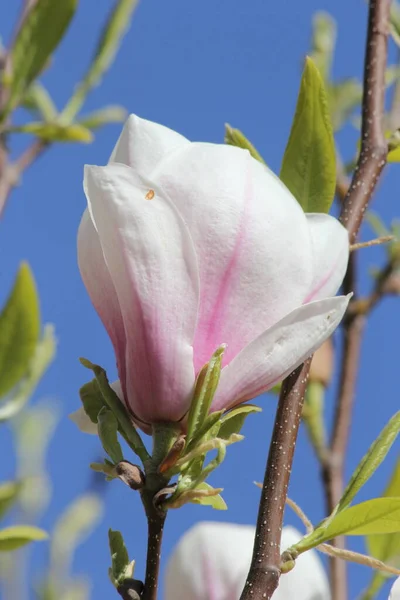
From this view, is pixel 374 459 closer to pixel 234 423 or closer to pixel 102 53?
pixel 234 423

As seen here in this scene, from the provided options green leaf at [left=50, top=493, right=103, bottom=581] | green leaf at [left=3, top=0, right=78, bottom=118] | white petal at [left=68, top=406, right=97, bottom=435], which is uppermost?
green leaf at [left=3, top=0, right=78, bottom=118]

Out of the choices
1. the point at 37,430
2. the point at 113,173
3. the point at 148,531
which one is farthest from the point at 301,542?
the point at 37,430

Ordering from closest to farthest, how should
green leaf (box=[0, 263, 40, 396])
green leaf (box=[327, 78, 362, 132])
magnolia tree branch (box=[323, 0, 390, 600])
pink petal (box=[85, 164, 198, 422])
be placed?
pink petal (box=[85, 164, 198, 422]) < magnolia tree branch (box=[323, 0, 390, 600]) < green leaf (box=[0, 263, 40, 396]) < green leaf (box=[327, 78, 362, 132])

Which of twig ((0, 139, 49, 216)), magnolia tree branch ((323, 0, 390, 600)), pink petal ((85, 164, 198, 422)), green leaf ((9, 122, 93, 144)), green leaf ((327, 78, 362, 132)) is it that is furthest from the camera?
green leaf ((327, 78, 362, 132))

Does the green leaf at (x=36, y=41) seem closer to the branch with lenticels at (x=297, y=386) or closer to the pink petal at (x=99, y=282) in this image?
the branch with lenticels at (x=297, y=386)

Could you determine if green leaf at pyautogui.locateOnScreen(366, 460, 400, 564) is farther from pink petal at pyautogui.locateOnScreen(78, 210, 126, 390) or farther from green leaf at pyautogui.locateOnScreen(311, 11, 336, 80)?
green leaf at pyautogui.locateOnScreen(311, 11, 336, 80)

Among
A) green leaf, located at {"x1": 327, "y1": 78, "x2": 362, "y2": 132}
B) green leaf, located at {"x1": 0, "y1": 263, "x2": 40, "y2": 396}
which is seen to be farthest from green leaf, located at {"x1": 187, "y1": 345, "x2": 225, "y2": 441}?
green leaf, located at {"x1": 327, "y1": 78, "x2": 362, "y2": 132}

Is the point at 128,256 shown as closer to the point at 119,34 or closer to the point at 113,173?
the point at 113,173
